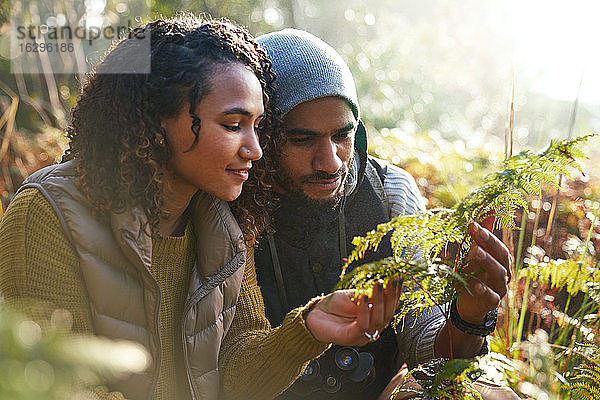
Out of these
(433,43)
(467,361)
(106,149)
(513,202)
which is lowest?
(433,43)

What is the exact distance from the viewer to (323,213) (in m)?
2.28

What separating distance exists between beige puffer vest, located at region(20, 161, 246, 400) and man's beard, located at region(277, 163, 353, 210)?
0.94 ft

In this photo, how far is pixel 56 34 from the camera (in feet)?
17.9

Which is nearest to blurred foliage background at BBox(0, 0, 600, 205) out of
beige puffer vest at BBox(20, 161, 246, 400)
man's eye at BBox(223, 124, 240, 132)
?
man's eye at BBox(223, 124, 240, 132)

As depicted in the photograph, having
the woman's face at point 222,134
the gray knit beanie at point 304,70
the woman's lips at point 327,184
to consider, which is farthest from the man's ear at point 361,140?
the woman's face at point 222,134

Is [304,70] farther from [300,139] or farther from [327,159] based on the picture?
[327,159]

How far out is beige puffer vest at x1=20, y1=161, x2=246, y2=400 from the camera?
1.68 m

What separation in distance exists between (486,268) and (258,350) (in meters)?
0.82

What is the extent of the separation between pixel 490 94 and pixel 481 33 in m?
A: 1.59

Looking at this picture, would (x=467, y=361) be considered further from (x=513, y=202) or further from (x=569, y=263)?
(x=569, y=263)

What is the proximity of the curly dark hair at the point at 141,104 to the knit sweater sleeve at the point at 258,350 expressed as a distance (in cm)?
51

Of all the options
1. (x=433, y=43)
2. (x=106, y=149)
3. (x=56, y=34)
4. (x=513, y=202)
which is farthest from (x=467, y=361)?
(x=433, y=43)

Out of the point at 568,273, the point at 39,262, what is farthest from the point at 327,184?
the point at 39,262

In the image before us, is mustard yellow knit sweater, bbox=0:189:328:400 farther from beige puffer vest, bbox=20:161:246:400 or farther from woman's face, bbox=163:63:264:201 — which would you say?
woman's face, bbox=163:63:264:201
